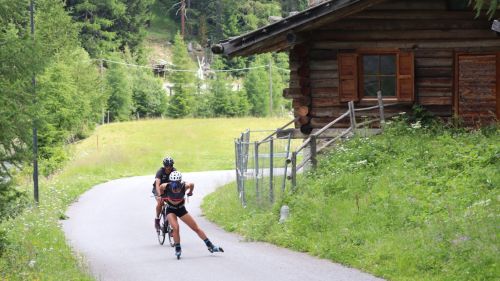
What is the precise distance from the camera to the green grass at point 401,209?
41.2ft

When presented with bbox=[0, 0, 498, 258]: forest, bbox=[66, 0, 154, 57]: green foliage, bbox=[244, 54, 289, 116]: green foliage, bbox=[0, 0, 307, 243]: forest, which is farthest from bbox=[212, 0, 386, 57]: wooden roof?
bbox=[66, 0, 154, 57]: green foliage

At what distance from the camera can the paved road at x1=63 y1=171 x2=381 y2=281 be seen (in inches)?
531

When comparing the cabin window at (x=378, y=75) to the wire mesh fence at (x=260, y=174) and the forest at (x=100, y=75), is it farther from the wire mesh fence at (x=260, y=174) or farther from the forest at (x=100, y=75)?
the forest at (x=100, y=75)

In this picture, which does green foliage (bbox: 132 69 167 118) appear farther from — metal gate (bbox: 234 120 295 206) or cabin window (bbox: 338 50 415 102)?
cabin window (bbox: 338 50 415 102)

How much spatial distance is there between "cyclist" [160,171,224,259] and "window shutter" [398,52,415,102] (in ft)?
30.6

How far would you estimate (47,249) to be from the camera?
1623 cm

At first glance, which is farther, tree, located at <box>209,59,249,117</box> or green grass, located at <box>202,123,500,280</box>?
tree, located at <box>209,59,249,117</box>

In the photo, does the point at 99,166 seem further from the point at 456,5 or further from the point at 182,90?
the point at 182,90

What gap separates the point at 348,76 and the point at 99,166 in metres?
28.0

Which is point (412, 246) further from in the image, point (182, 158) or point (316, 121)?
point (182, 158)

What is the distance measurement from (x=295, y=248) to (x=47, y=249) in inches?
180

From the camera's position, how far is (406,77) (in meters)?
23.4

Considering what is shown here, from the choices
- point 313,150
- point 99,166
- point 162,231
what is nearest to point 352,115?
point 313,150

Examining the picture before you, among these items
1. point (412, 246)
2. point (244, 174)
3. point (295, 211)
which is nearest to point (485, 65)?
point (244, 174)
